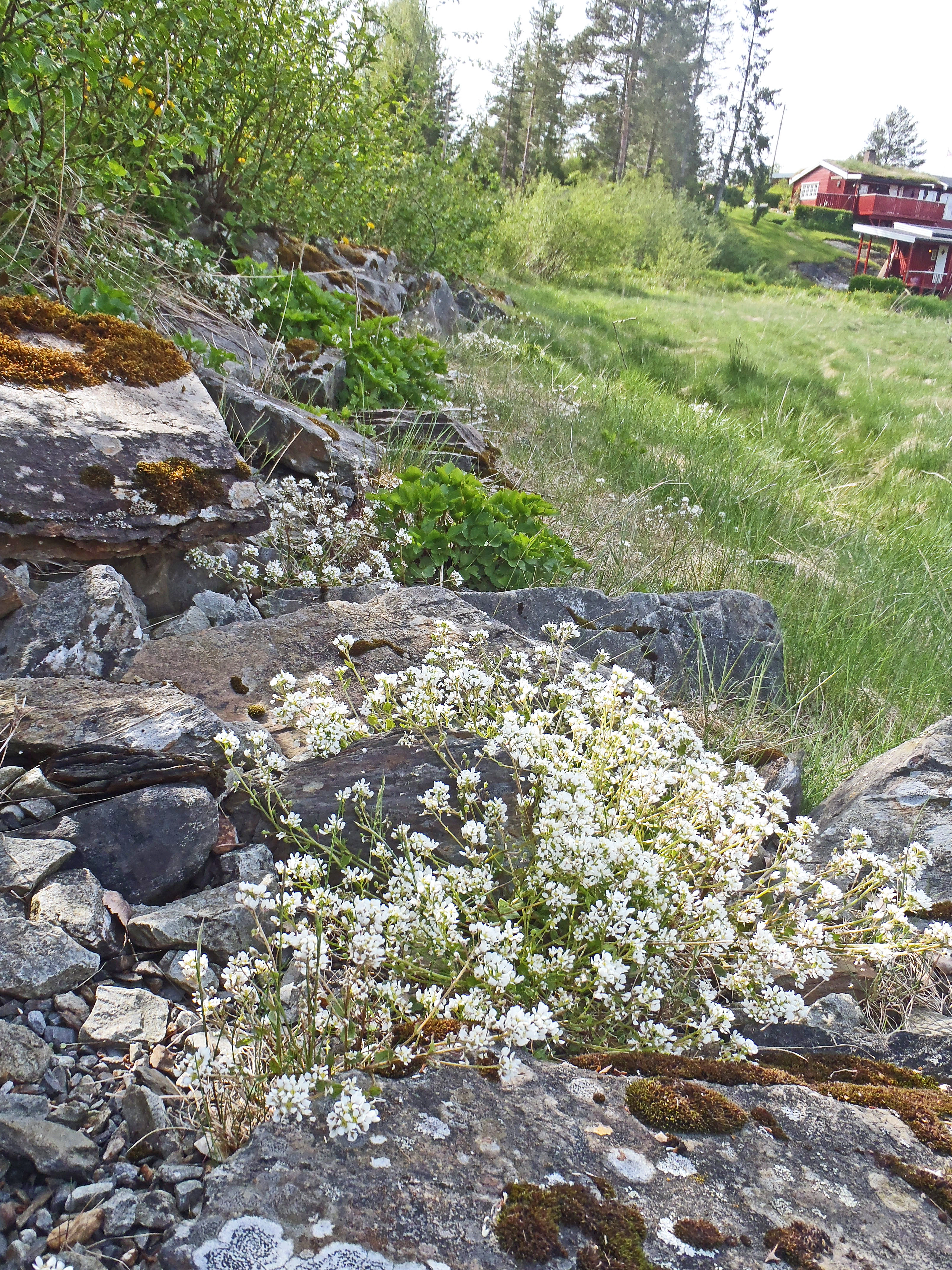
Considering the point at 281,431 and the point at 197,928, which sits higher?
the point at 281,431

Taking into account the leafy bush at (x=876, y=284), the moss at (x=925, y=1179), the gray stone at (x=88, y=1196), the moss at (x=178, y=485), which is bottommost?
the gray stone at (x=88, y=1196)

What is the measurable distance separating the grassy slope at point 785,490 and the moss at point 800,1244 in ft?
8.03

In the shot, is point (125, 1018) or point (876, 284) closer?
point (125, 1018)

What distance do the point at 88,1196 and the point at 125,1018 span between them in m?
0.42

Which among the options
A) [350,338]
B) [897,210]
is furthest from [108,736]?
[897,210]

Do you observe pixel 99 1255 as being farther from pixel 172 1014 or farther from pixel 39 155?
pixel 39 155

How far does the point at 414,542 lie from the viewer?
433 cm

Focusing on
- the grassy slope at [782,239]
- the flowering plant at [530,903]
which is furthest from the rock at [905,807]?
the grassy slope at [782,239]

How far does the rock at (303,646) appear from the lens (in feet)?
9.29

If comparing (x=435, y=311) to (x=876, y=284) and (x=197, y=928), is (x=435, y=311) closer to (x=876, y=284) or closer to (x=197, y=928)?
(x=197, y=928)

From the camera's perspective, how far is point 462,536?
14.3 feet

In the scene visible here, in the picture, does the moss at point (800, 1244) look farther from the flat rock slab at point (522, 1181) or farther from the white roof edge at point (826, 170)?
the white roof edge at point (826, 170)

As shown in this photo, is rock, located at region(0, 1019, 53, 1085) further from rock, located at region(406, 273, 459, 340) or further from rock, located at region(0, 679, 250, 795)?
rock, located at region(406, 273, 459, 340)

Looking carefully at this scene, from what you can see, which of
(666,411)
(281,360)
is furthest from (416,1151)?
(666,411)
